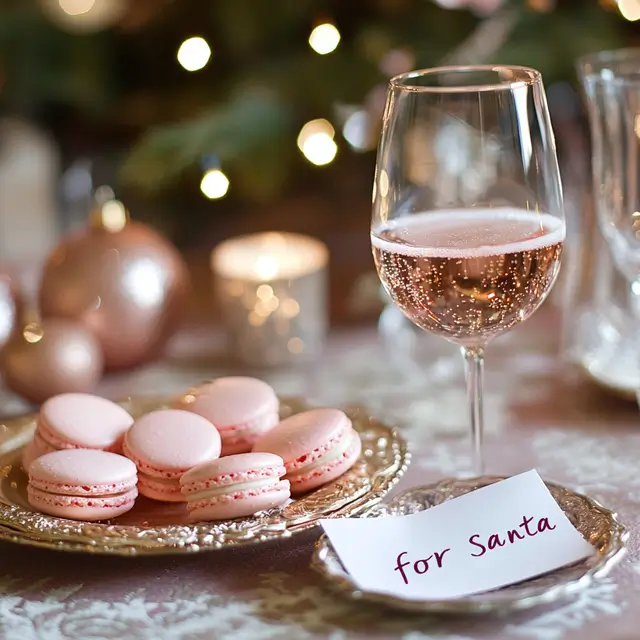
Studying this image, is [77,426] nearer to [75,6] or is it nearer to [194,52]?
[194,52]

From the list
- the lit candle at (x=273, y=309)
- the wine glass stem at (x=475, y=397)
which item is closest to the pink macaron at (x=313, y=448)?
the wine glass stem at (x=475, y=397)

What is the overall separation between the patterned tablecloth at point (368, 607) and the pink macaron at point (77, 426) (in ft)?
0.30

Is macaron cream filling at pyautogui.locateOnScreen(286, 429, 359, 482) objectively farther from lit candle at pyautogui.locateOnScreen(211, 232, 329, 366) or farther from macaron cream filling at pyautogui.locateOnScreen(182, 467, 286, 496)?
lit candle at pyautogui.locateOnScreen(211, 232, 329, 366)

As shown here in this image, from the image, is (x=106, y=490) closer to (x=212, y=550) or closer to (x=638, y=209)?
(x=212, y=550)

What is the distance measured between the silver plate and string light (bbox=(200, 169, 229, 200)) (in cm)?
81

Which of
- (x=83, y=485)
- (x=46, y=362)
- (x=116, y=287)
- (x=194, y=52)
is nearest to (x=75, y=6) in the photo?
(x=194, y=52)

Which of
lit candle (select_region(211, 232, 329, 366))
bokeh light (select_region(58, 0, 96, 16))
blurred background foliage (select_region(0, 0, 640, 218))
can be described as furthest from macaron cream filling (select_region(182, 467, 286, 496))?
bokeh light (select_region(58, 0, 96, 16))

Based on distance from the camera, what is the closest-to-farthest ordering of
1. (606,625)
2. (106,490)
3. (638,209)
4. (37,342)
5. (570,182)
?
(606,625), (106,490), (638,209), (37,342), (570,182)

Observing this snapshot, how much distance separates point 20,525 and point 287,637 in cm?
23

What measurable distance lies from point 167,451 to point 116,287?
0.47 m

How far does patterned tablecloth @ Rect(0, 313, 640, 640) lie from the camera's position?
0.67 m

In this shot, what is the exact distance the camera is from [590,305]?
1280 mm

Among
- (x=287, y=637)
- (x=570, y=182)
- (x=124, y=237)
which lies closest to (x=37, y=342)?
(x=124, y=237)

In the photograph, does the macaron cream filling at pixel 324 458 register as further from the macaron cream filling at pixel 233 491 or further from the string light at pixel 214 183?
the string light at pixel 214 183
